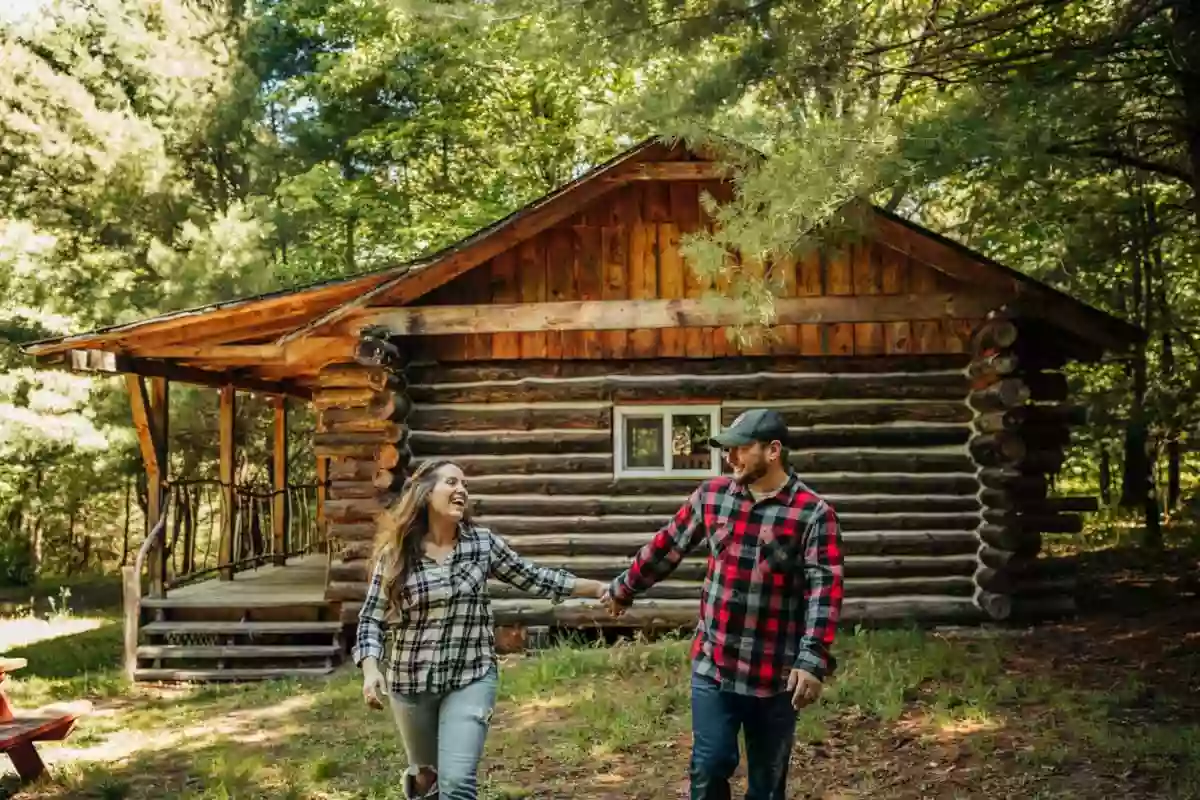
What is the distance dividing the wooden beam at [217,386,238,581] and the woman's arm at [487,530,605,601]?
11382mm

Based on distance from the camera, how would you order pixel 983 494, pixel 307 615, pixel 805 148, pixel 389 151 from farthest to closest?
pixel 389 151
pixel 307 615
pixel 983 494
pixel 805 148

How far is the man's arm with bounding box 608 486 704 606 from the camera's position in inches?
186

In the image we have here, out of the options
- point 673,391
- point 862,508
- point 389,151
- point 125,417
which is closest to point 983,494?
point 862,508

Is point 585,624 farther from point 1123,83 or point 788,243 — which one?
point 1123,83

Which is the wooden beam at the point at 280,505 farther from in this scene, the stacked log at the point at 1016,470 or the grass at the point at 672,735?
the stacked log at the point at 1016,470

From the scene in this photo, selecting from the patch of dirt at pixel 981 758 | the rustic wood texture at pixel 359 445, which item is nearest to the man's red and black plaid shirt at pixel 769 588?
the patch of dirt at pixel 981 758

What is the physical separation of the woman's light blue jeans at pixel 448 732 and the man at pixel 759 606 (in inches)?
34.0

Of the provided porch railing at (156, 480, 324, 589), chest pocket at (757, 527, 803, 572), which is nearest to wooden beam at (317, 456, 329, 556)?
porch railing at (156, 480, 324, 589)

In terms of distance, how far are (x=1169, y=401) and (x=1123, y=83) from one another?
8611mm

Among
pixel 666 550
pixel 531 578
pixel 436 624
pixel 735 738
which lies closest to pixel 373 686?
pixel 436 624

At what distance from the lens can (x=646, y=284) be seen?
39.3 feet

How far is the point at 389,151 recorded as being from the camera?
84.4 ft

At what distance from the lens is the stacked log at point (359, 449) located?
11.7 m

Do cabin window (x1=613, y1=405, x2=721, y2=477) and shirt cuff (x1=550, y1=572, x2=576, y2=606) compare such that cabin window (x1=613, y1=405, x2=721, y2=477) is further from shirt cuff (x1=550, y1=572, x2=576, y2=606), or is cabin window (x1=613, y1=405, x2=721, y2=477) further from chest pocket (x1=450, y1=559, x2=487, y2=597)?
chest pocket (x1=450, y1=559, x2=487, y2=597)
